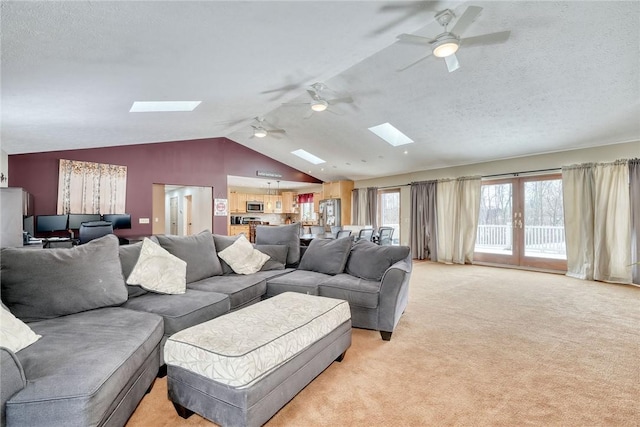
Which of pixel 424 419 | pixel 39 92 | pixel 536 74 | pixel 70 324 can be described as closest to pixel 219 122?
pixel 39 92

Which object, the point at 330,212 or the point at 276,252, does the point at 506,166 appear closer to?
the point at 330,212

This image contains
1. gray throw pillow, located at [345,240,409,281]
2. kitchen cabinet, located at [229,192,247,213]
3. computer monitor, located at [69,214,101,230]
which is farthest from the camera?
kitchen cabinet, located at [229,192,247,213]

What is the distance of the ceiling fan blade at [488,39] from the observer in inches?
110

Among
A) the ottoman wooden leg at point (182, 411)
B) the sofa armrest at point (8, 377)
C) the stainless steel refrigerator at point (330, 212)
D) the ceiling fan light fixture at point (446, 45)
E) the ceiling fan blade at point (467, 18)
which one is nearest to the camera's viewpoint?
the sofa armrest at point (8, 377)

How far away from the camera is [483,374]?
2.12 m

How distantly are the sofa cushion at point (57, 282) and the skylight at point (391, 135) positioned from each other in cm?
508

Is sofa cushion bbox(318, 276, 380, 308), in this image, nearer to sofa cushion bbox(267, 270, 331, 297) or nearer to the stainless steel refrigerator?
sofa cushion bbox(267, 270, 331, 297)

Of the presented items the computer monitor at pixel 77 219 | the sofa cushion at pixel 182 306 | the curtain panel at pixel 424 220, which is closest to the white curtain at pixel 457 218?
the curtain panel at pixel 424 220

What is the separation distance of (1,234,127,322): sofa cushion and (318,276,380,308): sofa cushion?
5.73 ft

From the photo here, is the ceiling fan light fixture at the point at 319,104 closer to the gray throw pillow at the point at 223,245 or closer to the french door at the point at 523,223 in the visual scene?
the gray throw pillow at the point at 223,245

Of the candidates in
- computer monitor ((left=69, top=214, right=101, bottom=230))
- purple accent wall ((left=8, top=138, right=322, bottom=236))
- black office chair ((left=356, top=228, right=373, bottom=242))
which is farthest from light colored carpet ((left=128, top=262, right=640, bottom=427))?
purple accent wall ((left=8, top=138, right=322, bottom=236))

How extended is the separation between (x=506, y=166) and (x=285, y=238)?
5203 millimetres

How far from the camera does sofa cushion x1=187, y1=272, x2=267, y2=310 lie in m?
2.73

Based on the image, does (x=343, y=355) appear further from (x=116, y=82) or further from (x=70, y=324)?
(x=116, y=82)
